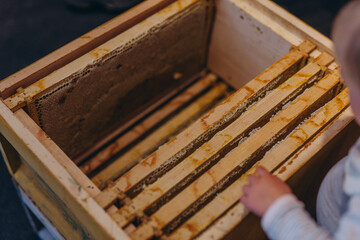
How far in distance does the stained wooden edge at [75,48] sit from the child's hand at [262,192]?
1.73 feet

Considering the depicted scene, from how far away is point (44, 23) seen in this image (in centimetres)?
192

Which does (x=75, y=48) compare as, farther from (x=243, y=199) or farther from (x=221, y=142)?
(x=243, y=199)

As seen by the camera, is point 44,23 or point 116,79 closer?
point 116,79

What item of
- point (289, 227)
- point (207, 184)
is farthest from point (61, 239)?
point (289, 227)

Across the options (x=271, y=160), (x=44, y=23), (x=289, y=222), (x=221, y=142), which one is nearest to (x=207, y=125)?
(x=221, y=142)

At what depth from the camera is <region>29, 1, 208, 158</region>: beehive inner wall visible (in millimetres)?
1054

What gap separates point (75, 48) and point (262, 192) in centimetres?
57

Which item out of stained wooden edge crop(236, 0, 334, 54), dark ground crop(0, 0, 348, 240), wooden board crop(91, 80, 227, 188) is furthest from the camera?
dark ground crop(0, 0, 348, 240)

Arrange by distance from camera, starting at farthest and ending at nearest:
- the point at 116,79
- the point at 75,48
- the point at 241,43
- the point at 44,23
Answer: the point at 44,23 → the point at 241,43 → the point at 116,79 → the point at 75,48

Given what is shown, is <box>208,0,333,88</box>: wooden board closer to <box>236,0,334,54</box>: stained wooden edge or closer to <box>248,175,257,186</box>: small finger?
<box>236,0,334,54</box>: stained wooden edge

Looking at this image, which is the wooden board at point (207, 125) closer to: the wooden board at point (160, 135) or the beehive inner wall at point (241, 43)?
the beehive inner wall at point (241, 43)

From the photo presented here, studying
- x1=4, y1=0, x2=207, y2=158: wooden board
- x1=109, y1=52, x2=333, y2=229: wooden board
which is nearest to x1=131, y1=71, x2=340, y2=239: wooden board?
x1=109, y1=52, x2=333, y2=229: wooden board

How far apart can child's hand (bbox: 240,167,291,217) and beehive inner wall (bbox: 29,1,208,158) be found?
0.50 meters

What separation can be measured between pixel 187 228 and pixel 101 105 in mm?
520
